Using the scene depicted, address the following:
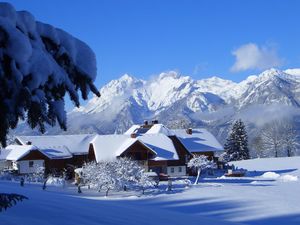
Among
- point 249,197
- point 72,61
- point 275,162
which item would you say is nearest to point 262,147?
point 275,162

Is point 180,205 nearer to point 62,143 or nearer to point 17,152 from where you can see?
point 17,152

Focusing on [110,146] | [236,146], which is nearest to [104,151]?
[110,146]

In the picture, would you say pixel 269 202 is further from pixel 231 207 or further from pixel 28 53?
pixel 28 53

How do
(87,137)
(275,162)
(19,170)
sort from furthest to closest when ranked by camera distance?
(275,162), (87,137), (19,170)

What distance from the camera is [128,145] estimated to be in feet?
186

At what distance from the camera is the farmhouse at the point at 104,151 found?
5700cm

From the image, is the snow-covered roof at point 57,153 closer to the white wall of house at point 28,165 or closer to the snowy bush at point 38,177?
the white wall of house at point 28,165

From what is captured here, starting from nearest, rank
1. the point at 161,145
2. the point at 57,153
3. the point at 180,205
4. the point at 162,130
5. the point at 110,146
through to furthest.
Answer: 1. the point at 180,205
2. the point at 161,145
3. the point at 110,146
4. the point at 57,153
5. the point at 162,130

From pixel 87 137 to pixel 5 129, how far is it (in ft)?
209

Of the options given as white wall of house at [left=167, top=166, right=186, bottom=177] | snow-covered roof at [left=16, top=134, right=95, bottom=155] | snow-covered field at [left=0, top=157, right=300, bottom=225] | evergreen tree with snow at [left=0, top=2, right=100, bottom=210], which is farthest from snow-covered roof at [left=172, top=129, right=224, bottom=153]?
evergreen tree with snow at [left=0, top=2, right=100, bottom=210]

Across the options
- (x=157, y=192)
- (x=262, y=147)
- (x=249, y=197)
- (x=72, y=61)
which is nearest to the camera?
(x=72, y=61)

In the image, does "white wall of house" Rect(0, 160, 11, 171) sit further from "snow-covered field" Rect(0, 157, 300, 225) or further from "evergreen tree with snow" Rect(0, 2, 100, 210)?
"evergreen tree with snow" Rect(0, 2, 100, 210)

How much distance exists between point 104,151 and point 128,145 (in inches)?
136

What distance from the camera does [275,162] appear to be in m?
79.9
